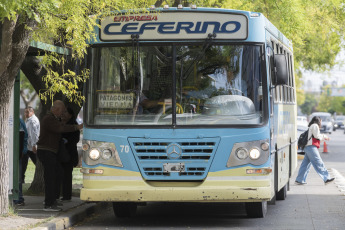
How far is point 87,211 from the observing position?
502 inches

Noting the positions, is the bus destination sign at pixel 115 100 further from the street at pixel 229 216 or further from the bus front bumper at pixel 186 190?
the street at pixel 229 216

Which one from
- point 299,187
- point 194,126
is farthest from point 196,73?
point 299,187

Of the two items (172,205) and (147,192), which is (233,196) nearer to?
(147,192)

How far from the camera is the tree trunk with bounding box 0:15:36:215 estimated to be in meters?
10.5

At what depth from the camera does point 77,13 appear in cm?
1037

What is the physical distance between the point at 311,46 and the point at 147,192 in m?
23.2

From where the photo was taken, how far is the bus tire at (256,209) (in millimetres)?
11797

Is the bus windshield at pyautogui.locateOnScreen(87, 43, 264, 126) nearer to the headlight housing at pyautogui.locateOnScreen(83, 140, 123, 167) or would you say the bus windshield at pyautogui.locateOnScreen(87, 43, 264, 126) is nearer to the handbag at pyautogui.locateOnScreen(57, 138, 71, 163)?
the headlight housing at pyautogui.locateOnScreen(83, 140, 123, 167)

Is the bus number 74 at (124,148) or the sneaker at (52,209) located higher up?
the bus number 74 at (124,148)

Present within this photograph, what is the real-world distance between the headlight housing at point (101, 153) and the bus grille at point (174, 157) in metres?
0.27

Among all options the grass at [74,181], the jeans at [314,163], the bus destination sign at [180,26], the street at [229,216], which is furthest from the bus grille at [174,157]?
the jeans at [314,163]

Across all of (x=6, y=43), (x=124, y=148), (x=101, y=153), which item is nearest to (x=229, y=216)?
(x=124, y=148)

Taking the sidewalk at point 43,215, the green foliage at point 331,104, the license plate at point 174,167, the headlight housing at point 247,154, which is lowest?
the sidewalk at point 43,215

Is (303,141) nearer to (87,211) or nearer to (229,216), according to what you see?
(229,216)
